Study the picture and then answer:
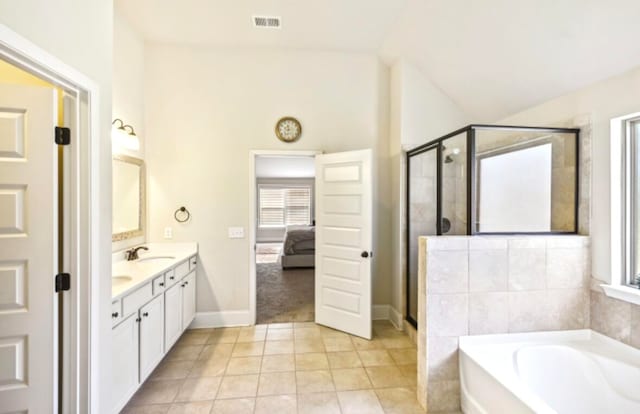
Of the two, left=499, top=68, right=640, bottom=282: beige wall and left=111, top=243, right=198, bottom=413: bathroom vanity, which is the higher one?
left=499, top=68, right=640, bottom=282: beige wall

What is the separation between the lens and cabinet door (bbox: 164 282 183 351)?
251 centimetres

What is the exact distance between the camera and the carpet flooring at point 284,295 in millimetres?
3666

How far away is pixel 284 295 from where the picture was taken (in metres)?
4.46

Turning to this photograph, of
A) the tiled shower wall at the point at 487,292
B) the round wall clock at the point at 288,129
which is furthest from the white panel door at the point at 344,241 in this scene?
the tiled shower wall at the point at 487,292

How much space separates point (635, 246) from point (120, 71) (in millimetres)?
4512

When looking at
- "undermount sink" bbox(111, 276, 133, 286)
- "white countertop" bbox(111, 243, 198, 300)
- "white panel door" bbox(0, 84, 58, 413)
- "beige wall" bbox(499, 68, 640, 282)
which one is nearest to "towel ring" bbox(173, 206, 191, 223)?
"white countertop" bbox(111, 243, 198, 300)

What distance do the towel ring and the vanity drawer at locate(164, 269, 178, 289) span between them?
832mm

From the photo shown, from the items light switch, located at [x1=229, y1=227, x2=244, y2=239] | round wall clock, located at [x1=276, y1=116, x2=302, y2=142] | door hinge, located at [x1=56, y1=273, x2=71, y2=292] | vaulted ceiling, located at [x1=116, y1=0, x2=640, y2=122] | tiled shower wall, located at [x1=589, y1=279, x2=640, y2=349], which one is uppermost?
vaulted ceiling, located at [x1=116, y1=0, x2=640, y2=122]

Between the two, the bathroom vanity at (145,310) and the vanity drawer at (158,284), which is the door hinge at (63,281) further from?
the vanity drawer at (158,284)

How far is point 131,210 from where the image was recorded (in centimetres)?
305

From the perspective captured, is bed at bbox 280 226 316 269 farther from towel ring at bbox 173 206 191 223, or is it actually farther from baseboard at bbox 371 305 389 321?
towel ring at bbox 173 206 191 223

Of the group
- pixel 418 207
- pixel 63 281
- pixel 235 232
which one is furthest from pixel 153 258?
pixel 418 207

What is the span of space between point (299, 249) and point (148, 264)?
12.1ft

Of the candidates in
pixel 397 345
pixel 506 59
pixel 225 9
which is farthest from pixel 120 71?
pixel 397 345
